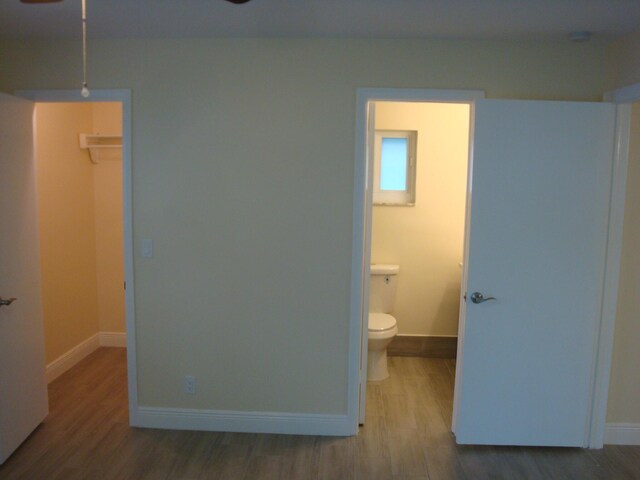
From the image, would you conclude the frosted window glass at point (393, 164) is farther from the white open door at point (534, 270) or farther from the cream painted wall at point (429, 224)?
the white open door at point (534, 270)

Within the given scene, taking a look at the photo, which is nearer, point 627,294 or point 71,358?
point 627,294

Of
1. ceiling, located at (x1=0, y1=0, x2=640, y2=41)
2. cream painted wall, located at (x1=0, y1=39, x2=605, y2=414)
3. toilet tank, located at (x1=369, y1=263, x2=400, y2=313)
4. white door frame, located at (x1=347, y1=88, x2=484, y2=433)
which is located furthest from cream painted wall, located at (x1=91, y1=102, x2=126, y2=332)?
white door frame, located at (x1=347, y1=88, x2=484, y2=433)

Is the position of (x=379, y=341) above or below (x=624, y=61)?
below

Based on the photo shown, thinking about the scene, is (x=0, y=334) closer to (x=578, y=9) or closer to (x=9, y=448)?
(x=9, y=448)

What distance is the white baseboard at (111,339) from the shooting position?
4.03 m

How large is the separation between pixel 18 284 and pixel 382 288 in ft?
8.14

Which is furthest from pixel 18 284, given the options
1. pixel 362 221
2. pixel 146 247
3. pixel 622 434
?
pixel 622 434

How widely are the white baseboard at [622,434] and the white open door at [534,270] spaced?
0.58 feet

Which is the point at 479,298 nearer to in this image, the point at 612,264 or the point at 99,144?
the point at 612,264

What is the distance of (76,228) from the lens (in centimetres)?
370

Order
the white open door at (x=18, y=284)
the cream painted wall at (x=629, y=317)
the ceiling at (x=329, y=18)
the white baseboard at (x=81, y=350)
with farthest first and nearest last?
the white baseboard at (x=81, y=350) → the cream painted wall at (x=629, y=317) → the white open door at (x=18, y=284) → the ceiling at (x=329, y=18)

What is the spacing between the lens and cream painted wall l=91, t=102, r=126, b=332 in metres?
3.85

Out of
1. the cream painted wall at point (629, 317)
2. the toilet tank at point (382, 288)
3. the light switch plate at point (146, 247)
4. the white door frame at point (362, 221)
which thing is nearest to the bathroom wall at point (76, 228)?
the light switch plate at point (146, 247)

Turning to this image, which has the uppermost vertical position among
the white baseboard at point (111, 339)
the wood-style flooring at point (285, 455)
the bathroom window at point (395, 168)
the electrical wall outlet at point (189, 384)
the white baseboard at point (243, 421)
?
the bathroom window at point (395, 168)
